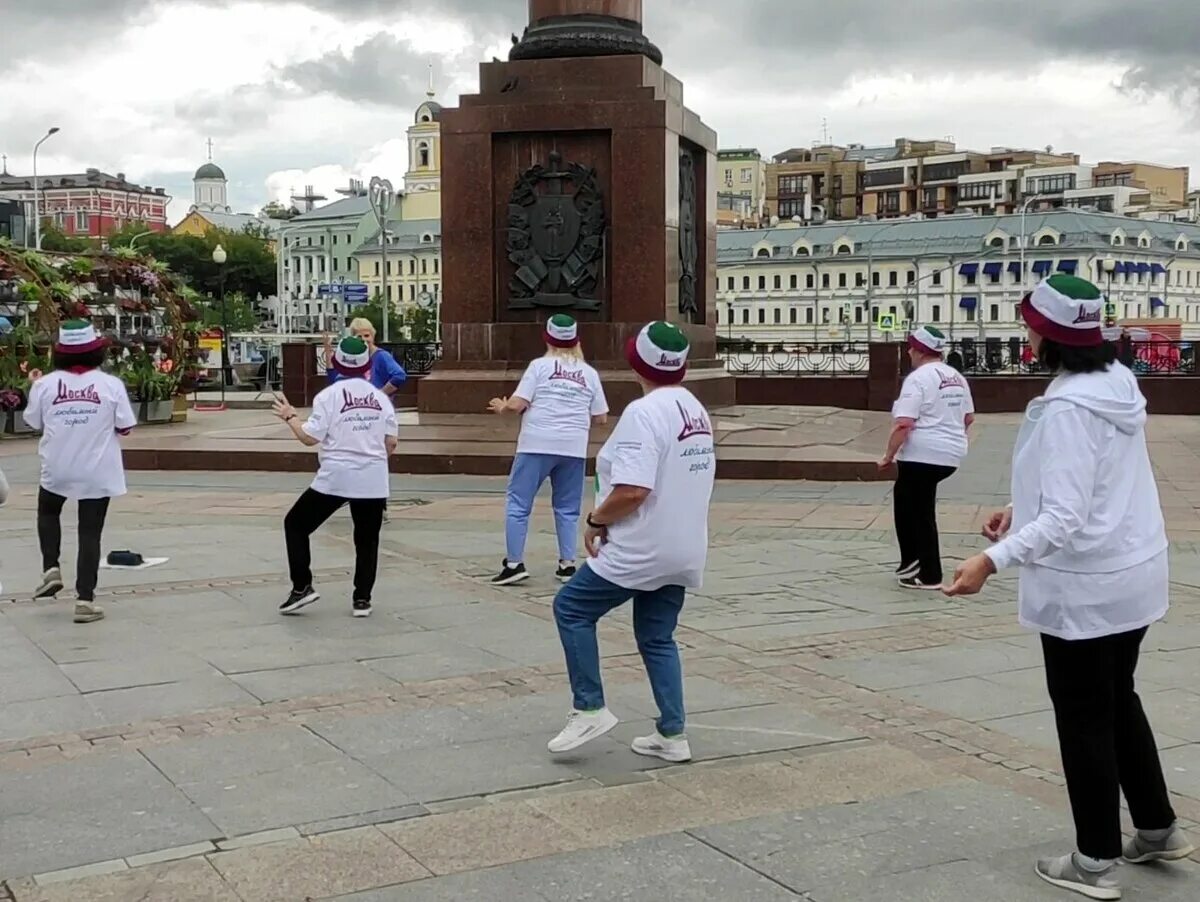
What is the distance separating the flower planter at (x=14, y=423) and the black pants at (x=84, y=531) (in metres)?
16.6

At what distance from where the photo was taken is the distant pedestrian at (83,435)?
845 centimetres

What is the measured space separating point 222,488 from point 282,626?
7.76 metres

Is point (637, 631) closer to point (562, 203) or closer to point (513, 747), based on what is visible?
point (513, 747)

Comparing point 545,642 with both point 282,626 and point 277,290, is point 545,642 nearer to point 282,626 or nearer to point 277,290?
point 282,626

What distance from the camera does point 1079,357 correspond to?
4.34 m

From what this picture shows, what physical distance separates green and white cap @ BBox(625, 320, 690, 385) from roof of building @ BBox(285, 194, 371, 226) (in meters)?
135

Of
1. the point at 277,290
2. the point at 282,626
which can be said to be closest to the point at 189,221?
the point at 277,290

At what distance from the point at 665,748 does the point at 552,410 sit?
4.24 m

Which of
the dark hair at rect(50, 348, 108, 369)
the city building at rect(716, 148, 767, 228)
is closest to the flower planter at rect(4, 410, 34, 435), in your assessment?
the dark hair at rect(50, 348, 108, 369)

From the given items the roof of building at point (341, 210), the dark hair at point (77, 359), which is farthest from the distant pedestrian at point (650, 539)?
the roof of building at point (341, 210)

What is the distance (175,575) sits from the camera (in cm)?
1004

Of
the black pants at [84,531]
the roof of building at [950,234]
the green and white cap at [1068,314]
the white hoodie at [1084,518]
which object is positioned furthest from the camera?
the roof of building at [950,234]

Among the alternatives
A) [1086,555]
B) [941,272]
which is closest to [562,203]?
[1086,555]

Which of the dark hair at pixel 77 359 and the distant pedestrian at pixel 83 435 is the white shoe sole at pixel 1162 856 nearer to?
the distant pedestrian at pixel 83 435
